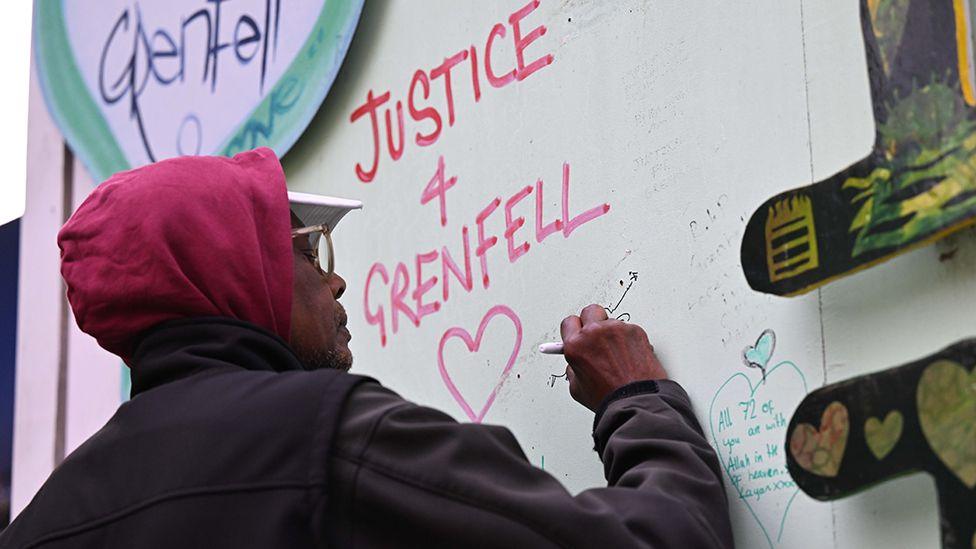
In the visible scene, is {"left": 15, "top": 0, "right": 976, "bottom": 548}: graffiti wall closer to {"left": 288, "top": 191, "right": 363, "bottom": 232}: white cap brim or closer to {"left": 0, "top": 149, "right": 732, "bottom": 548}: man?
{"left": 0, "top": 149, "right": 732, "bottom": 548}: man

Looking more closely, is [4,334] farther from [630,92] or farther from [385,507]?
[385,507]

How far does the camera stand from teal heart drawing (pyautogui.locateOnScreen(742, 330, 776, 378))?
1.74 m

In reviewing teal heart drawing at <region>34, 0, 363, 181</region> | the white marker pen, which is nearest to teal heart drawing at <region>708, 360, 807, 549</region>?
the white marker pen

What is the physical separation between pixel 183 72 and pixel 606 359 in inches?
74.5

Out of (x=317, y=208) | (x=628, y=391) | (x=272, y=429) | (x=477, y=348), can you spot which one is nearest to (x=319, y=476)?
(x=272, y=429)

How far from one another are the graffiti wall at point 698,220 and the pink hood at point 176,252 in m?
0.56

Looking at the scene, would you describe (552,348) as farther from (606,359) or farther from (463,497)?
(463,497)

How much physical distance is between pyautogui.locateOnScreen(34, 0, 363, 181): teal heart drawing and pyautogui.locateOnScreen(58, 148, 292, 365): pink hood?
3.30 feet

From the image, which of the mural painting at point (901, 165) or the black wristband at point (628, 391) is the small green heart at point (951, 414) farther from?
the black wristband at point (628, 391)

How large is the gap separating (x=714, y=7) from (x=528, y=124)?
459 mm

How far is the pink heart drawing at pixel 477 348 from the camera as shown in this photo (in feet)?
7.33

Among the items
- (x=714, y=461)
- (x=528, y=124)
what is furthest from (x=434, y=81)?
(x=714, y=461)

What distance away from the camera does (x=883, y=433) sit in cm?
150

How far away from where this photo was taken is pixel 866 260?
1526 millimetres
